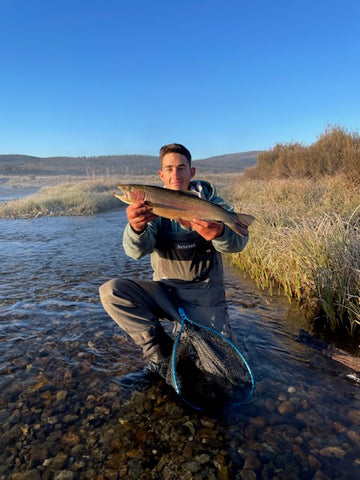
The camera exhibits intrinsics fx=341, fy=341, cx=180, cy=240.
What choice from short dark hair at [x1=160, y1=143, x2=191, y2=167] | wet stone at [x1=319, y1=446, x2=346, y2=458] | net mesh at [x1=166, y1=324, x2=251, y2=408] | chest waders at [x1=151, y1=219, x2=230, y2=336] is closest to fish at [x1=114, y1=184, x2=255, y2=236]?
chest waders at [x1=151, y1=219, x2=230, y2=336]

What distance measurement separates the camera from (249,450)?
287 centimetres

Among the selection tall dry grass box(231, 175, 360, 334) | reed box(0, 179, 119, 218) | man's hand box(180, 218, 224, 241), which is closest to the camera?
man's hand box(180, 218, 224, 241)

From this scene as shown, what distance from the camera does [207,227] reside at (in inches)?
132

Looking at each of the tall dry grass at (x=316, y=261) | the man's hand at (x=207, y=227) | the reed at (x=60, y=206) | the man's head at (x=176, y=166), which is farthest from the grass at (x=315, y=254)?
the reed at (x=60, y=206)

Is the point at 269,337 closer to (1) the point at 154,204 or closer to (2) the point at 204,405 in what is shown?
(2) the point at 204,405

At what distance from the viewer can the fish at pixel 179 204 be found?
125 inches

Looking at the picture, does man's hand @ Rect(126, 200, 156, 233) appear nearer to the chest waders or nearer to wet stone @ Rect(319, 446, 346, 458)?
the chest waders

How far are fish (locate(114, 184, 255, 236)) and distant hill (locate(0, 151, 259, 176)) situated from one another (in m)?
83.5

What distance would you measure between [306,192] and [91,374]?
351 inches

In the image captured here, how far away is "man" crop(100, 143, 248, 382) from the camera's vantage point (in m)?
3.66

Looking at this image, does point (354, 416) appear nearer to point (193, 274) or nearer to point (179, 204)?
point (193, 274)

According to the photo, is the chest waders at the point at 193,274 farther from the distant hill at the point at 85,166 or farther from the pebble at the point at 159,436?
the distant hill at the point at 85,166

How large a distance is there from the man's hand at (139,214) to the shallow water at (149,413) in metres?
1.77

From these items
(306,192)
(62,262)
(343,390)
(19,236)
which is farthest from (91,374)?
(19,236)
